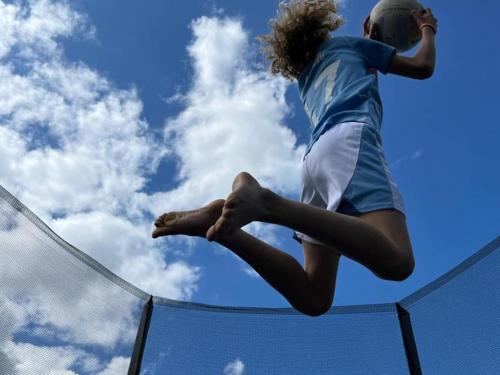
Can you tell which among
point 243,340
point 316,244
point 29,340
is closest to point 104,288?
point 29,340

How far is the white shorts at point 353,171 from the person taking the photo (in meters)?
1.25

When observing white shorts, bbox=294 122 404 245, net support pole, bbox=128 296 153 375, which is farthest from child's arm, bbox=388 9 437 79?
net support pole, bbox=128 296 153 375

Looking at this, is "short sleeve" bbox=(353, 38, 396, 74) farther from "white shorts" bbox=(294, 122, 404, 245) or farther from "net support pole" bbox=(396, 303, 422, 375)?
"net support pole" bbox=(396, 303, 422, 375)

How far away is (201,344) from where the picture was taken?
2668 millimetres

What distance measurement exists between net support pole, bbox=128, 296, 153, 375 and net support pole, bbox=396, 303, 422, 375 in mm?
1352

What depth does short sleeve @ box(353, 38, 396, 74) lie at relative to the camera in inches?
63.1

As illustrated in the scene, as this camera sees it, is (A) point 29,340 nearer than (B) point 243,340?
Yes

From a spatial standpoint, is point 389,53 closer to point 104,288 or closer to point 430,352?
point 430,352

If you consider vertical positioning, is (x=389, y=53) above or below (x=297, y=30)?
below

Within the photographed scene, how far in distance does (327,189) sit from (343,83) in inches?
13.4

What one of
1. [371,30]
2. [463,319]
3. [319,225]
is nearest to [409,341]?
[463,319]

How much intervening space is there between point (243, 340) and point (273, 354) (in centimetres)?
18

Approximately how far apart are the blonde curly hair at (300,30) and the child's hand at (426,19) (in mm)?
299

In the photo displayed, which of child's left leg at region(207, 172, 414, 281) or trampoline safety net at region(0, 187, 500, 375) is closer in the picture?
child's left leg at region(207, 172, 414, 281)
